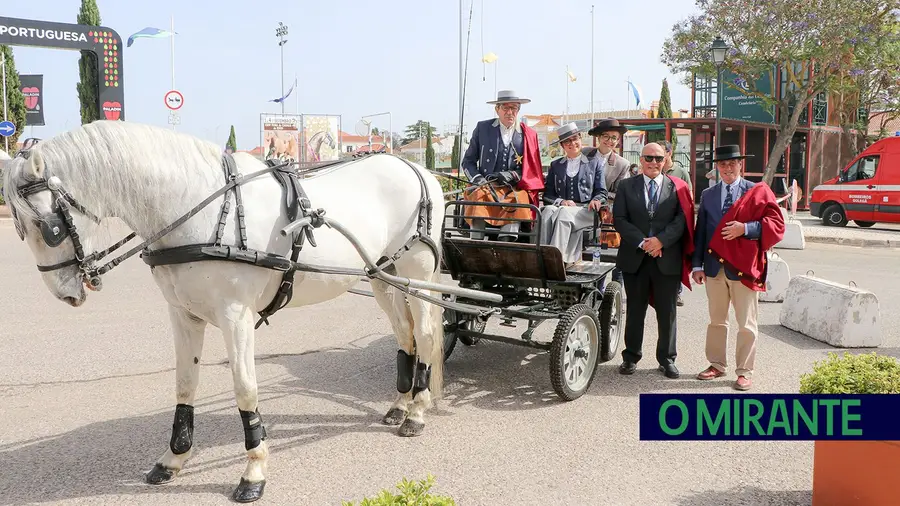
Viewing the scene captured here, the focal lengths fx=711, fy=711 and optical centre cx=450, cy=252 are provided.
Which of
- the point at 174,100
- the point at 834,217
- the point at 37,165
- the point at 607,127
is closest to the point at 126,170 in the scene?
the point at 37,165

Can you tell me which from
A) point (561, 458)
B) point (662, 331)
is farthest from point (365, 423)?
point (662, 331)

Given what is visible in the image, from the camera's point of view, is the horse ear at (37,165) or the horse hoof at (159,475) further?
the horse hoof at (159,475)

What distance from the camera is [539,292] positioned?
19.7ft

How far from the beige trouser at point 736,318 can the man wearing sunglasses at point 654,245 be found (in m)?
0.27

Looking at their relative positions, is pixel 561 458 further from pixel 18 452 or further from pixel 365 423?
Result: pixel 18 452

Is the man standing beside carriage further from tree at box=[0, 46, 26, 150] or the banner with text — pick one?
the banner with text

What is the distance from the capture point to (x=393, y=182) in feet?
15.3

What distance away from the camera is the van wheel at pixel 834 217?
65.3 ft

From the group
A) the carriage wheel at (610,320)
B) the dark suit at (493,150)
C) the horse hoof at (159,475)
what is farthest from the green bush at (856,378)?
the horse hoof at (159,475)

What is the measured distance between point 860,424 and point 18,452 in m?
4.47

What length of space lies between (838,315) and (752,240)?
7.17 ft

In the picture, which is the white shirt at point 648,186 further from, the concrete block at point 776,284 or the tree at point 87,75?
the tree at point 87,75

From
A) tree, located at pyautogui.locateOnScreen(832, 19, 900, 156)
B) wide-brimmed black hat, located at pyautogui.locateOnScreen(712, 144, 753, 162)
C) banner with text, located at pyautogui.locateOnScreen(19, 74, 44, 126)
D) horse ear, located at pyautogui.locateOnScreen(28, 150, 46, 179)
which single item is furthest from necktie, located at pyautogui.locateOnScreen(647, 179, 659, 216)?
banner with text, located at pyautogui.locateOnScreen(19, 74, 44, 126)

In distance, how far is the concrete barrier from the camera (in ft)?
22.1
